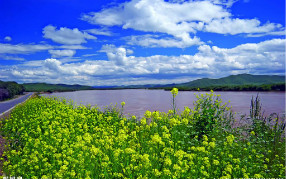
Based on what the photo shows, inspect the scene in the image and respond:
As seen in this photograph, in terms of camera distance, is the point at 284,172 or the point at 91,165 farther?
the point at 284,172

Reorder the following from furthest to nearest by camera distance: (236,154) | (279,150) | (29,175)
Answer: (279,150), (236,154), (29,175)

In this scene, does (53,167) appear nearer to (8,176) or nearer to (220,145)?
(8,176)

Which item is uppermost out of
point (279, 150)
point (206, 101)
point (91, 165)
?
point (206, 101)

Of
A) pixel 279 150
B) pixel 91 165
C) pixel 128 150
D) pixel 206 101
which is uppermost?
pixel 206 101

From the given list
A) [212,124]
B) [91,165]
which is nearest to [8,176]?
[91,165]

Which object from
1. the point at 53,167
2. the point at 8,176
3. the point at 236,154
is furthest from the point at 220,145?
the point at 8,176

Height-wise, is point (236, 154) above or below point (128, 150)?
below

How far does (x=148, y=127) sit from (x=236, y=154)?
2.83 m

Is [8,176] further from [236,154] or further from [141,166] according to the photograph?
[236,154]

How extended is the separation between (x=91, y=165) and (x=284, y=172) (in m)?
5.25

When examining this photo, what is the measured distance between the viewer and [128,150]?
5.04m

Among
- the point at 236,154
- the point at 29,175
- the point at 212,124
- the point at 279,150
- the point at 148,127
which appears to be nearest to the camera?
the point at 29,175

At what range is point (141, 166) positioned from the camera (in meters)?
4.77

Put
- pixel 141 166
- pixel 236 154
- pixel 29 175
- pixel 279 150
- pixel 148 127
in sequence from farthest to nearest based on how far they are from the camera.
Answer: pixel 279 150
pixel 148 127
pixel 236 154
pixel 29 175
pixel 141 166
